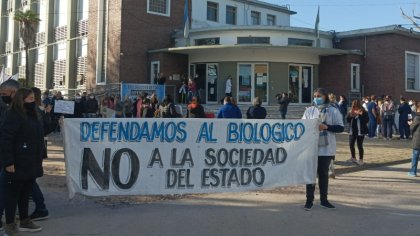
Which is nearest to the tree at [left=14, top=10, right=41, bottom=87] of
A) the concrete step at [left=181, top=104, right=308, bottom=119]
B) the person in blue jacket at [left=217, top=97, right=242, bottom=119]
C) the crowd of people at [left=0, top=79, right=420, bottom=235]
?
the concrete step at [left=181, top=104, right=308, bottom=119]

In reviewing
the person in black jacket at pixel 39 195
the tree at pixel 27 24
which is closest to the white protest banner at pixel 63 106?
the person in black jacket at pixel 39 195

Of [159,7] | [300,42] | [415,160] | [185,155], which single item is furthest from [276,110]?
[185,155]

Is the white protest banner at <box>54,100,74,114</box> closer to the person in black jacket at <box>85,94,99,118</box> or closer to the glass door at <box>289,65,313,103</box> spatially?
the person in black jacket at <box>85,94,99,118</box>

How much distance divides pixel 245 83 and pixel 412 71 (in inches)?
450

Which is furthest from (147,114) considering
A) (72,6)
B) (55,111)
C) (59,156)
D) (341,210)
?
(72,6)

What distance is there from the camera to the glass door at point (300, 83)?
30.5 meters

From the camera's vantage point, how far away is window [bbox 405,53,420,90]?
105ft

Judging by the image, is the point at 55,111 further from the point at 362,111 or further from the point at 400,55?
the point at 400,55

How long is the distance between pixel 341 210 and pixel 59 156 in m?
9.40

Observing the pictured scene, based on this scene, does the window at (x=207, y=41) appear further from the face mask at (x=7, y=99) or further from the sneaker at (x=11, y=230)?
the sneaker at (x=11, y=230)

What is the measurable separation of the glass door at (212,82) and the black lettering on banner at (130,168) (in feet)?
74.0

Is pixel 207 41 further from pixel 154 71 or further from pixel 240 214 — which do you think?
pixel 240 214

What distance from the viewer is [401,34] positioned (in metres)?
30.8

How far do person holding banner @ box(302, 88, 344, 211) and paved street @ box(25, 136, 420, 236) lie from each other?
0.25 m
